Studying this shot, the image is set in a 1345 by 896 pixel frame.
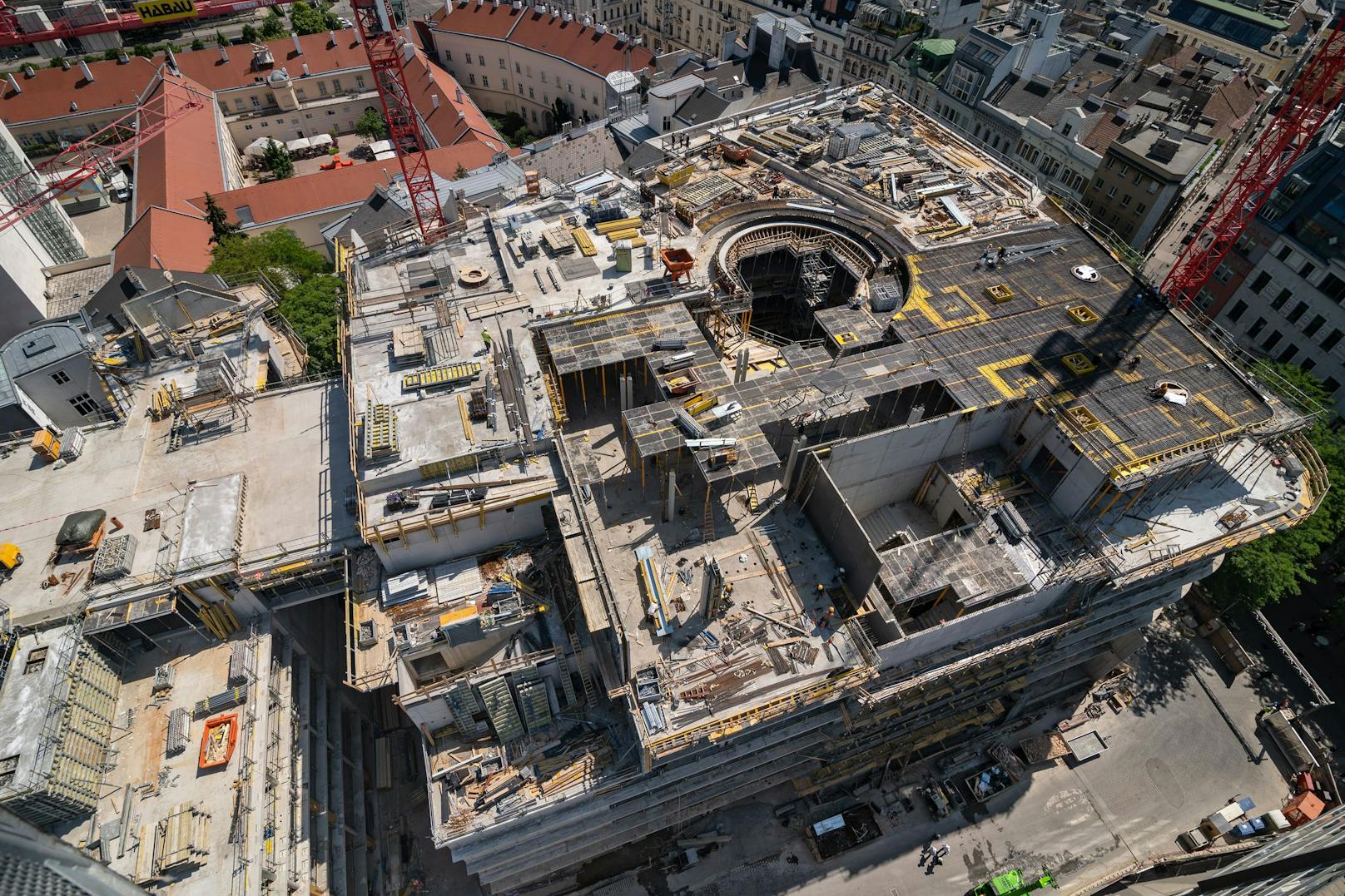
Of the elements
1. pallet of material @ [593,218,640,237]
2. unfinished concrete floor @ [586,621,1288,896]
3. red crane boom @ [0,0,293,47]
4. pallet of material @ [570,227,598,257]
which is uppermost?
pallet of material @ [593,218,640,237]

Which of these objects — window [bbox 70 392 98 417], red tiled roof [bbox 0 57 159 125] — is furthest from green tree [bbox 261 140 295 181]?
window [bbox 70 392 98 417]

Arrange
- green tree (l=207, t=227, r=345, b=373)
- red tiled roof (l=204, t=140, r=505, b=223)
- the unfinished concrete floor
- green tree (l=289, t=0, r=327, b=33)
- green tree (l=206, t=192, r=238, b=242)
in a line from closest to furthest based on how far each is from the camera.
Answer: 1. the unfinished concrete floor
2. green tree (l=207, t=227, r=345, b=373)
3. green tree (l=206, t=192, r=238, b=242)
4. red tiled roof (l=204, t=140, r=505, b=223)
5. green tree (l=289, t=0, r=327, b=33)

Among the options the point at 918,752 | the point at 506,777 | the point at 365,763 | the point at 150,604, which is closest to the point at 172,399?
the point at 150,604

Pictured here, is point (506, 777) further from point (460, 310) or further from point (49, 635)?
point (460, 310)

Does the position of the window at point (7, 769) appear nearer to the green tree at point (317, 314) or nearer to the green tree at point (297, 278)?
the green tree at point (317, 314)

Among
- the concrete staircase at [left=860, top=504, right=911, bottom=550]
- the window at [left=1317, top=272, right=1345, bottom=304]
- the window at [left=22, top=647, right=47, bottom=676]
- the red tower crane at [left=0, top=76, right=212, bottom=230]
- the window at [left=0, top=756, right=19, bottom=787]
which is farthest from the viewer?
the red tower crane at [left=0, top=76, right=212, bottom=230]

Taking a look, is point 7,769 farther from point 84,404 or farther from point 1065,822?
point 1065,822

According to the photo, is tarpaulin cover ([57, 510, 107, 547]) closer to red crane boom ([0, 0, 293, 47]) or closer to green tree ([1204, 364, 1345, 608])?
green tree ([1204, 364, 1345, 608])

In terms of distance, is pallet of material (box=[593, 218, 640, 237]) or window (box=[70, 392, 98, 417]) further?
pallet of material (box=[593, 218, 640, 237])
